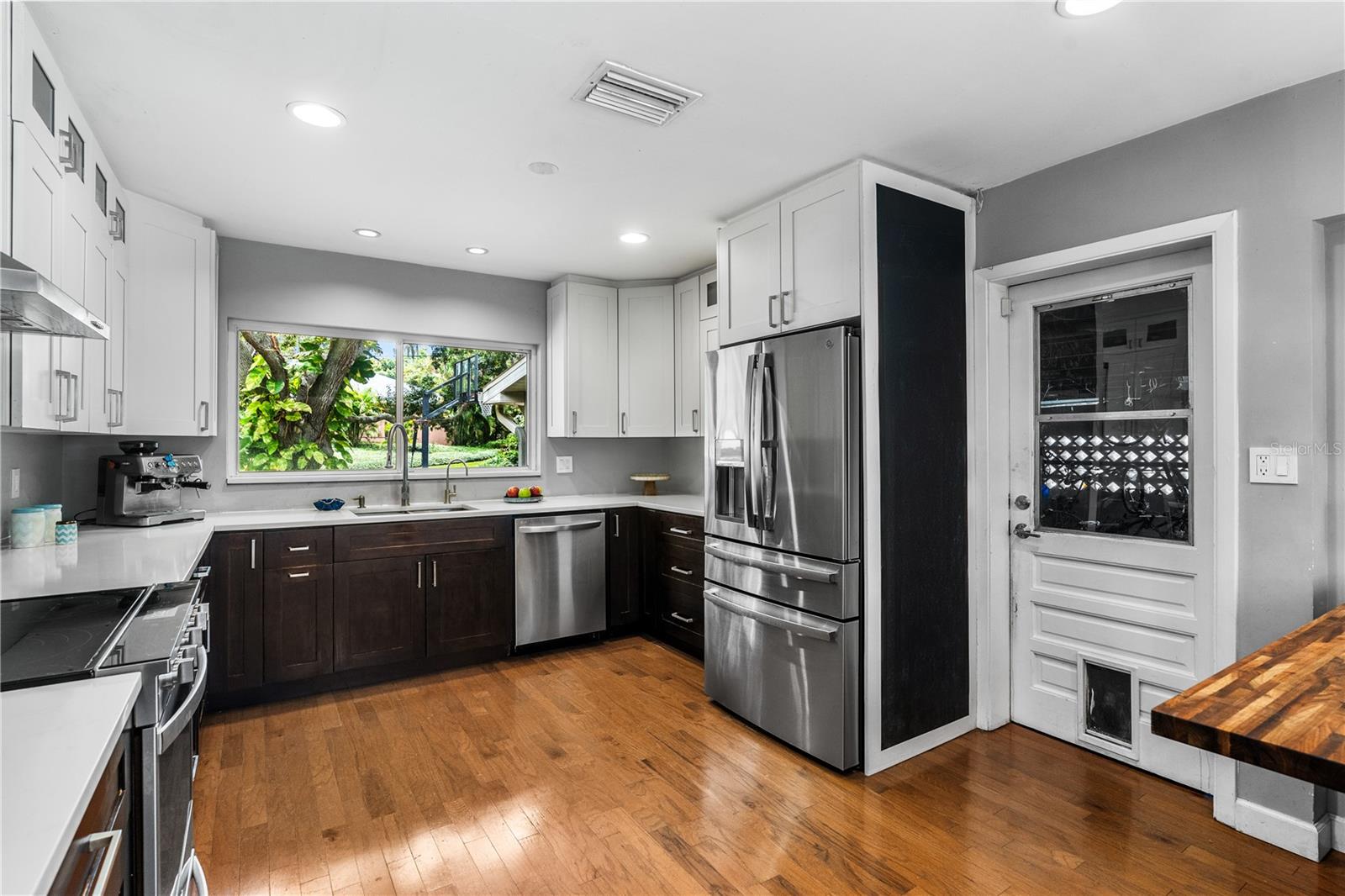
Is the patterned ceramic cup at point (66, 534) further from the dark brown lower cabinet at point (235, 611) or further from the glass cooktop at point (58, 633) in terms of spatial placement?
the glass cooktop at point (58, 633)

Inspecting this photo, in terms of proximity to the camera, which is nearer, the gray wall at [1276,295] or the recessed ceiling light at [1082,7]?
the recessed ceiling light at [1082,7]

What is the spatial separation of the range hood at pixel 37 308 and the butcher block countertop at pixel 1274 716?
81.1 inches

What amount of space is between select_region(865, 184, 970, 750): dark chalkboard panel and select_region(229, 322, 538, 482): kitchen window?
2.82 m

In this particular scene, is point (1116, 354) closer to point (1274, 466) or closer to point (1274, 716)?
point (1274, 466)

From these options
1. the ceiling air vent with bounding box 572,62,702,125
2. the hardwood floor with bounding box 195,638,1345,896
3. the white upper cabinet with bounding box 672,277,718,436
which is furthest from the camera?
the white upper cabinet with bounding box 672,277,718,436

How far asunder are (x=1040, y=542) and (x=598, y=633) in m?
2.68

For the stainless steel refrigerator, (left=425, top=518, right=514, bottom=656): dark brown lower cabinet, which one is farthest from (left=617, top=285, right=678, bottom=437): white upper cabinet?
the stainless steel refrigerator

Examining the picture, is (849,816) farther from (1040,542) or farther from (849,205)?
(849,205)

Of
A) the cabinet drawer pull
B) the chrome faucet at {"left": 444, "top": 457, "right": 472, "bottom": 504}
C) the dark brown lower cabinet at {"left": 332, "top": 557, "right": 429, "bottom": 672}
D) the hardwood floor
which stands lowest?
the hardwood floor

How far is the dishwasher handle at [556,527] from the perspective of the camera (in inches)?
159

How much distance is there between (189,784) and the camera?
69.0 inches

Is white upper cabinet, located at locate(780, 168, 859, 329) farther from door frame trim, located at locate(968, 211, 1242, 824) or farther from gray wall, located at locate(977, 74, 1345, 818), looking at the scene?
gray wall, located at locate(977, 74, 1345, 818)

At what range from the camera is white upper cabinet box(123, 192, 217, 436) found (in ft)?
10.2

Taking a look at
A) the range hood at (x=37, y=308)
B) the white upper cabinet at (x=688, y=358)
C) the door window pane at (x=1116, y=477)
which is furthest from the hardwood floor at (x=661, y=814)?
the white upper cabinet at (x=688, y=358)
